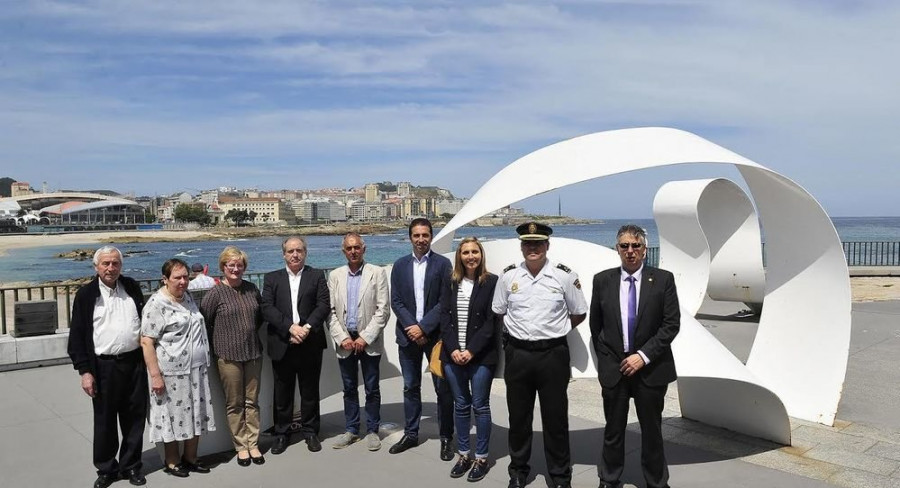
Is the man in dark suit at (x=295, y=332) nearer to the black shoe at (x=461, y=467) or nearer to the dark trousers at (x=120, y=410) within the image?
the dark trousers at (x=120, y=410)

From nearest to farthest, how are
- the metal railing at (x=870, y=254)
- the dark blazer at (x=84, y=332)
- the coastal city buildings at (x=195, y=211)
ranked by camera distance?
the dark blazer at (x=84, y=332), the metal railing at (x=870, y=254), the coastal city buildings at (x=195, y=211)

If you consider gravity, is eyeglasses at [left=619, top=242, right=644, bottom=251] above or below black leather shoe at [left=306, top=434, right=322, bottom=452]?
above

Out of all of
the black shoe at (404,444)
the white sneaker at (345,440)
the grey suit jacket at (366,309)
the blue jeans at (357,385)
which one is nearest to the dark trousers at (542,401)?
the black shoe at (404,444)

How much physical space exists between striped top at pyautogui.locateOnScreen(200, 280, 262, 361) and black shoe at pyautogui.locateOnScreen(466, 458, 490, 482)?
5.59 feet

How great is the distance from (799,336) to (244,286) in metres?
4.48

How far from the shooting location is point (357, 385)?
16.8ft

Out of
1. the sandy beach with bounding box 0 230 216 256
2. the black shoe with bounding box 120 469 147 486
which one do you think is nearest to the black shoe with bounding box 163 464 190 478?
the black shoe with bounding box 120 469 147 486

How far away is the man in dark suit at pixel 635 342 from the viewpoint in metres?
3.95

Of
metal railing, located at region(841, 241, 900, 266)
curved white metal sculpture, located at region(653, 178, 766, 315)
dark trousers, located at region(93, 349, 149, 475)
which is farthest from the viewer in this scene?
metal railing, located at region(841, 241, 900, 266)

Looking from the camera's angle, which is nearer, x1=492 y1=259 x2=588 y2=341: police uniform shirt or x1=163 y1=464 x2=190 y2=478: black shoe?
x1=492 y1=259 x2=588 y2=341: police uniform shirt

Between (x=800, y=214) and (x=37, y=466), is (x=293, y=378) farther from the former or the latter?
(x=800, y=214)

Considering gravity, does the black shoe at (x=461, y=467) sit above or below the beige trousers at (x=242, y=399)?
below

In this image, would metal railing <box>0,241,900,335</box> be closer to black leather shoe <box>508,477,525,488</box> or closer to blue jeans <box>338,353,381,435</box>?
black leather shoe <box>508,477,525,488</box>

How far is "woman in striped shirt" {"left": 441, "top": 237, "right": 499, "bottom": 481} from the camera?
4.36 metres
